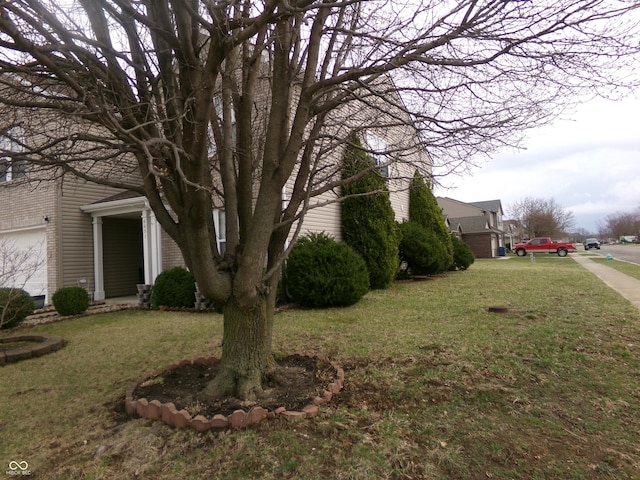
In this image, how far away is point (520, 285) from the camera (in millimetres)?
11797

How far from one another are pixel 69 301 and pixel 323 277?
5.95m

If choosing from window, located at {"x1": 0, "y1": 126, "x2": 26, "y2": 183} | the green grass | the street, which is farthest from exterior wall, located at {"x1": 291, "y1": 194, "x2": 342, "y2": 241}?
the street

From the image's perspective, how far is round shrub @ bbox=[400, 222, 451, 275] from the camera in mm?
14069

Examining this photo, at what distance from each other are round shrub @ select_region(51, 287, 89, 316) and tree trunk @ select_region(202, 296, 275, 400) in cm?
723

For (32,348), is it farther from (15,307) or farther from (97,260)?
(97,260)

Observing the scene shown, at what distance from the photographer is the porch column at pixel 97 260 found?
12016 mm

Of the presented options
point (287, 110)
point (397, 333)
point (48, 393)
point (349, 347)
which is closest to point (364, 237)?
point (397, 333)

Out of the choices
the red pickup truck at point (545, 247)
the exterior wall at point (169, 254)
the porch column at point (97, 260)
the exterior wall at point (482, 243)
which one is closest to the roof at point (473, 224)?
the exterior wall at point (482, 243)

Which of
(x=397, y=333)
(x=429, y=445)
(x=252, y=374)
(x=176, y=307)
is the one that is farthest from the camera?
(x=176, y=307)

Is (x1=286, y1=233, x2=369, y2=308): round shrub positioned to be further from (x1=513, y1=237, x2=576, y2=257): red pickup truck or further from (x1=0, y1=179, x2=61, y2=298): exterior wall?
(x1=513, y1=237, x2=576, y2=257): red pickup truck

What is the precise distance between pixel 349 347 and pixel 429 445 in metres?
2.71

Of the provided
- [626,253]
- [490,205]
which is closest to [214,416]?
[626,253]

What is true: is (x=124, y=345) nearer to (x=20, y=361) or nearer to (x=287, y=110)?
(x=20, y=361)

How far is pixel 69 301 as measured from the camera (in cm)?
939
